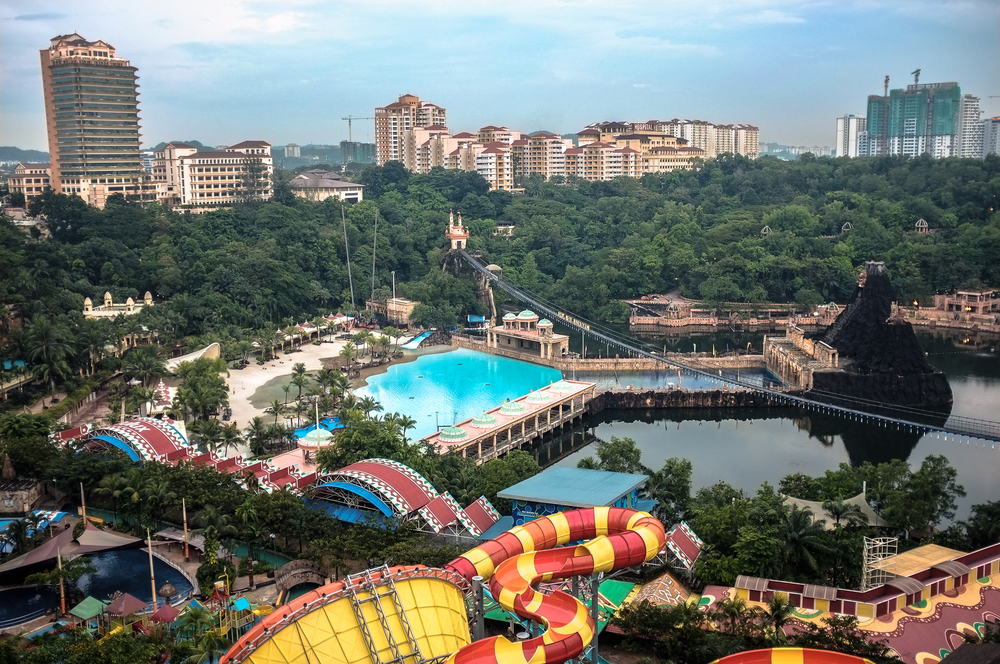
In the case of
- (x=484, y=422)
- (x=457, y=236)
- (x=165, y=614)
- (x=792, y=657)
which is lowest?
(x=484, y=422)

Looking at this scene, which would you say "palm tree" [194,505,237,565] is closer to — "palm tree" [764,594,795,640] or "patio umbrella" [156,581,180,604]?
"patio umbrella" [156,581,180,604]

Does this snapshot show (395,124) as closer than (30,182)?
No

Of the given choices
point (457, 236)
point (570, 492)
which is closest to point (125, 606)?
point (570, 492)

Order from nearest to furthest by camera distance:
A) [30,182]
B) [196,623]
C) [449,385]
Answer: [196,623]
[449,385]
[30,182]

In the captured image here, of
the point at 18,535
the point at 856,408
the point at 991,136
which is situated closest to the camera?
the point at 18,535

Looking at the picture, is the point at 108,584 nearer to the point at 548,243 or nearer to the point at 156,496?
the point at 156,496

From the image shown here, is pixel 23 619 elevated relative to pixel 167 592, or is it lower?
lower

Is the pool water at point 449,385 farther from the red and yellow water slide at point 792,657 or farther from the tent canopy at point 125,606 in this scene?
the red and yellow water slide at point 792,657

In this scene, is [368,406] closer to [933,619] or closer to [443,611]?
[933,619]

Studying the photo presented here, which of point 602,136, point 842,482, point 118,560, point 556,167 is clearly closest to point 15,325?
point 118,560
